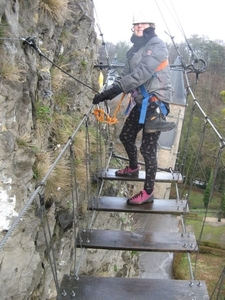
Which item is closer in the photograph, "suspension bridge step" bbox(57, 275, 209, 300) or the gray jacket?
"suspension bridge step" bbox(57, 275, 209, 300)

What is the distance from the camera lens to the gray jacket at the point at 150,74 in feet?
10.7

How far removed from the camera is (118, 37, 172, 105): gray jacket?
327cm

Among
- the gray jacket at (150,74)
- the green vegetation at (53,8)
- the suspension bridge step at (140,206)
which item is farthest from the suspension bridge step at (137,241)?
the green vegetation at (53,8)

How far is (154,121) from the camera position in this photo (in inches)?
136

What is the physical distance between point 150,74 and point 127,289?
178 centimetres

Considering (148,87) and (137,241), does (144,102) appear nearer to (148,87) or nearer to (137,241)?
(148,87)

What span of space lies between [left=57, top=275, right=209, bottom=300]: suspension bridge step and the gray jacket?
5.28 feet

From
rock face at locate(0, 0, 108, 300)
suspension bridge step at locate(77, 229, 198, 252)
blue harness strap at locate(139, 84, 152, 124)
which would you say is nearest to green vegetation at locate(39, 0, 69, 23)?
rock face at locate(0, 0, 108, 300)

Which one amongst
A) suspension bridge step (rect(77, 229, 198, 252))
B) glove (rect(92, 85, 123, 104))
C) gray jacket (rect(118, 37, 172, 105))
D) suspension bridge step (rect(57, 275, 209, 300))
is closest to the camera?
suspension bridge step (rect(57, 275, 209, 300))

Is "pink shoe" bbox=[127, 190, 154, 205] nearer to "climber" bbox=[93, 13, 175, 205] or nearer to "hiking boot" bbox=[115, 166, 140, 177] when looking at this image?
"climber" bbox=[93, 13, 175, 205]

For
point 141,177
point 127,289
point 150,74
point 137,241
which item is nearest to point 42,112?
point 150,74

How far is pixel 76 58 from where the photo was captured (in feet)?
16.1

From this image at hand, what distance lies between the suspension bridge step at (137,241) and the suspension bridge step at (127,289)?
1.17 ft

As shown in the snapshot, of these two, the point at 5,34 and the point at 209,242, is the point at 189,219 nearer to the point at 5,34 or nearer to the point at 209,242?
the point at 209,242
